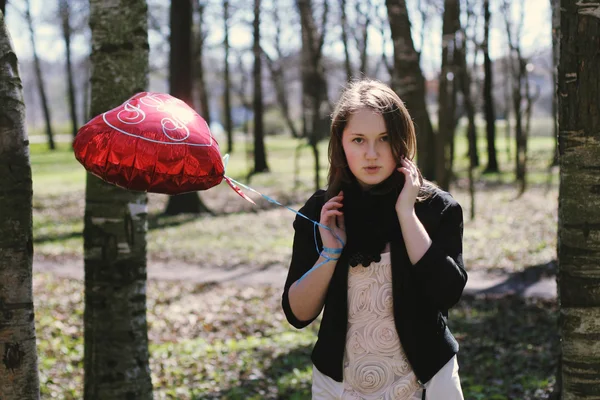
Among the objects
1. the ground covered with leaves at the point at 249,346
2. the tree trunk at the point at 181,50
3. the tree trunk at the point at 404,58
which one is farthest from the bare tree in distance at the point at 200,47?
the ground covered with leaves at the point at 249,346

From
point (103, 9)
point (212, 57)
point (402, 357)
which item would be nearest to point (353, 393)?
point (402, 357)

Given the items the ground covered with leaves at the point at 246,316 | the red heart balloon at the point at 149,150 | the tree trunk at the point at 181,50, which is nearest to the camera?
the red heart balloon at the point at 149,150

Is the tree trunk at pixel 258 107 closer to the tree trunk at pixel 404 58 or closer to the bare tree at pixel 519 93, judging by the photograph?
the bare tree at pixel 519 93

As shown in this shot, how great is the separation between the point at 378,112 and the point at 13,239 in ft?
5.24

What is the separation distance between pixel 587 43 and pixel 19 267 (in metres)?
2.45

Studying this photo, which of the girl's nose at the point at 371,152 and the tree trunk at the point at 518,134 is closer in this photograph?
the girl's nose at the point at 371,152

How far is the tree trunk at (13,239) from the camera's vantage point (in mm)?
2891

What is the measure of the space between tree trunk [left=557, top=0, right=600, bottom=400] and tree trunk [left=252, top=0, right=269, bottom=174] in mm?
22846

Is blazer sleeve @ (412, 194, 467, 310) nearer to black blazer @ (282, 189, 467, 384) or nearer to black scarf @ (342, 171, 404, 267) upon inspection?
black blazer @ (282, 189, 467, 384)

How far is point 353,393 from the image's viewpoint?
235 cm

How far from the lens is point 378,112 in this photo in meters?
2.35

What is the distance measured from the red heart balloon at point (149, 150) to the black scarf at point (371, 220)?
0.53m

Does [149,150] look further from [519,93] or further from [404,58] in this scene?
[519,93]

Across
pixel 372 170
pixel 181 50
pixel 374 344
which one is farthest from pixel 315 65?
pixel 374 344
